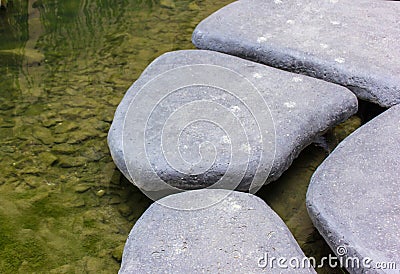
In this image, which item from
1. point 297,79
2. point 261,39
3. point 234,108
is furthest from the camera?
point 261,39

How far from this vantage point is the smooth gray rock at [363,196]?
46.7 inches

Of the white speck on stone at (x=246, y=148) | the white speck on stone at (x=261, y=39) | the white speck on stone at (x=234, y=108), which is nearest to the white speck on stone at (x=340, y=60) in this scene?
the white speck on stone at (x=261, y=39)

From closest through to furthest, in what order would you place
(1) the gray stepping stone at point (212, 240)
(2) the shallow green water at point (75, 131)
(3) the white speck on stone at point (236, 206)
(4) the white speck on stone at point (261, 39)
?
(1) the gray stepping stone at point (212, 240)
(3) the white speck on stone at point (236, 206)
(2) the shallow green water at point (75, 131)
(4) the white speck on stone at point (261, 39)

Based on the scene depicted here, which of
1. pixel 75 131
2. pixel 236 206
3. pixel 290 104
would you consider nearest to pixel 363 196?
pixel 236 206

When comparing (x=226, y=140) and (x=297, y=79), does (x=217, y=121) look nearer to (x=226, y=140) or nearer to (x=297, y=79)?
(x=226, y=140)

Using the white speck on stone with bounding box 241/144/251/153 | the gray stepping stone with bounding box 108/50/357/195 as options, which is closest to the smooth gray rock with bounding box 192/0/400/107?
the gray stepping stone with bounding box 108/50/357/195

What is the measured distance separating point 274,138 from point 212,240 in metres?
0.39

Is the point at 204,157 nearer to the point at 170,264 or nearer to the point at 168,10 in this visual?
the point at 170,264

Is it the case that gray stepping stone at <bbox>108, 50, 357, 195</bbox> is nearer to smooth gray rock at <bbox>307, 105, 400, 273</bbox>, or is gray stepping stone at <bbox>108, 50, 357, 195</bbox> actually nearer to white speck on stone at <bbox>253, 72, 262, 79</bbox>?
white speck on stone at <bbox>253, 72, 262, 79</bbox>

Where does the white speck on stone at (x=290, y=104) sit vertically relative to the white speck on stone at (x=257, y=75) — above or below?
below

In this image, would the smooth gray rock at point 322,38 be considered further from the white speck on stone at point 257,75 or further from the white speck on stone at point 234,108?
the white speck on stone at point 234,108

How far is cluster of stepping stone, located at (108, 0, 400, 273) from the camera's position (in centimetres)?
120

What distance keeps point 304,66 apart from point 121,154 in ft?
2.28

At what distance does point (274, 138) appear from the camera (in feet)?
4.88
